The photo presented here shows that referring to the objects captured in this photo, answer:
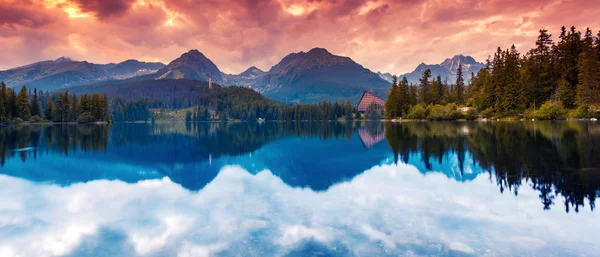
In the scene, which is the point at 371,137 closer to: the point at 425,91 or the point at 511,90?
the point at 511,90

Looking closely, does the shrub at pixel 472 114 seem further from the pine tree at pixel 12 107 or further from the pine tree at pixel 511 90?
the pine tree at pixel 12 107

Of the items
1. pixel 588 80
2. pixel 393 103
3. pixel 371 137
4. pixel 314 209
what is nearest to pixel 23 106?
pixel 393 103

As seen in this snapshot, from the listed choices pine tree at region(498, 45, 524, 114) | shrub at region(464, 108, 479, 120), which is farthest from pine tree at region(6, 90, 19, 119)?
pine tree at region(498, 45, 524, 114)

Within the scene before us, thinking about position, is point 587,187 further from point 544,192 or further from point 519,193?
point 519,193

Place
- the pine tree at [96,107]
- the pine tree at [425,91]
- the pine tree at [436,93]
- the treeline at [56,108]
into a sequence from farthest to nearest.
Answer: the pine tree at [96,107] → the treeline at [56,108] → the pine tree at [425,91] → the pine tree at [436,93]

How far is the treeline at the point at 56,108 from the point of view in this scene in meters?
140

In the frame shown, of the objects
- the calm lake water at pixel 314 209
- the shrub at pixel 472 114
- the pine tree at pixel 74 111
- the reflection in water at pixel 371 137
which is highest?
the pine tree at pixel 74 111

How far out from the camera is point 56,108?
159000mm

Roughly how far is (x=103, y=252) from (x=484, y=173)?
62.5 feet

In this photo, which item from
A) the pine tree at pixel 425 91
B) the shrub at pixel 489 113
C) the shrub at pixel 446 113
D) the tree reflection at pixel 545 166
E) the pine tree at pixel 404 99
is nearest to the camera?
the tree reflection at pixel 545 166

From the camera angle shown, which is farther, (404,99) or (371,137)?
(404,99)

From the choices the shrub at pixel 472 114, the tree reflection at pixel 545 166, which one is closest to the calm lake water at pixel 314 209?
the tree reflection at pixel 545 166

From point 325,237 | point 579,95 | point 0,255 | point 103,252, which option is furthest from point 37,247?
point 579,95

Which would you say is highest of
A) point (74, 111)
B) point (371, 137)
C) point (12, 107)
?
point (12, 107)
